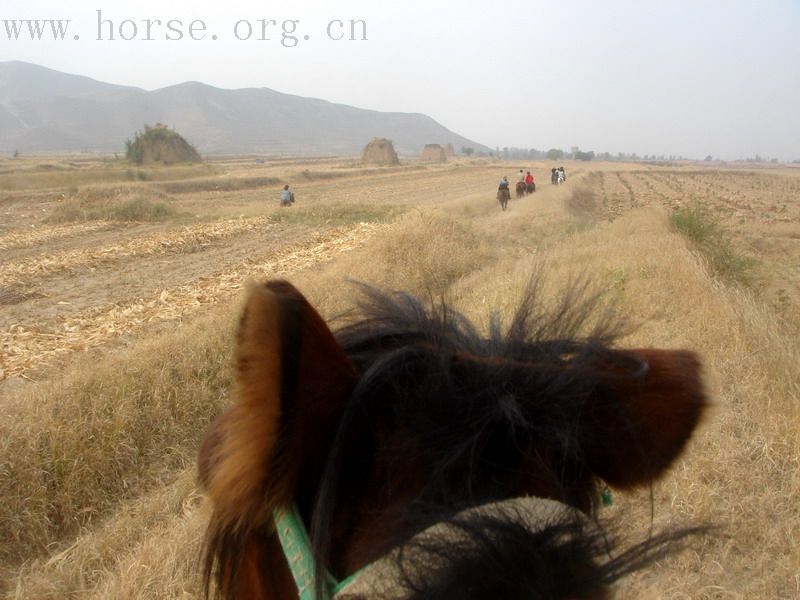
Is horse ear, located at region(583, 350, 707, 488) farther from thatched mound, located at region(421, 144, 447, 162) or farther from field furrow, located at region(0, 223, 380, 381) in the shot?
thatched mound, located at region(421, 144, 447, 162)

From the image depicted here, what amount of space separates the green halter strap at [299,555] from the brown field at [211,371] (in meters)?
0.40

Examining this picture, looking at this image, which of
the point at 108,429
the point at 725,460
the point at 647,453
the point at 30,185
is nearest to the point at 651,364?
the point at 647,453

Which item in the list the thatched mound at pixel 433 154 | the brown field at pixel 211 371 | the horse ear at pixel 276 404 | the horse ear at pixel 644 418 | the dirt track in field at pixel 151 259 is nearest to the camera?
the horse ear at pixel 276 404

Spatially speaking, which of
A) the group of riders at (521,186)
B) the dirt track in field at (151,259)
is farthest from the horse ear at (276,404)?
the group of riders at (521,186)

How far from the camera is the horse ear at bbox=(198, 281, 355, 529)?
2.57 feet

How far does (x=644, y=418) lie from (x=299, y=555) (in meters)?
0.60

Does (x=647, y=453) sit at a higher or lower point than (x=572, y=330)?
lower

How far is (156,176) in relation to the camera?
41.3 m

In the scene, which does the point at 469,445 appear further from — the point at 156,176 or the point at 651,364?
the point at 156,176

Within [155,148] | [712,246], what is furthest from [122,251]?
[155,148]

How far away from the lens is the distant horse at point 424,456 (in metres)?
0.80

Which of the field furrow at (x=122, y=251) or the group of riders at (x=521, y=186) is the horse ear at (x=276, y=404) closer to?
the field furrow at (x=122, y=251)

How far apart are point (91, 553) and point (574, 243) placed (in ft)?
41.4

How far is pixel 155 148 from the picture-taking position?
49406 millimetres
